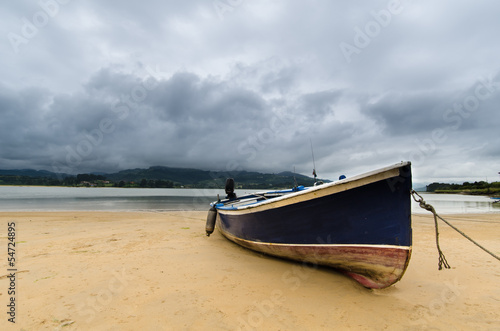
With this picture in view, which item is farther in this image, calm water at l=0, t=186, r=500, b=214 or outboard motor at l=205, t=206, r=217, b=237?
calm water at l=0, t=186, r=500, b=214

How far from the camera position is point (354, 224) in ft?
13.9

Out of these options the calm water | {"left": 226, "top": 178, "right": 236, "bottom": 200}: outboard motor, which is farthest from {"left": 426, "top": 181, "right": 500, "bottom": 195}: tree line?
{"left": 226, "top": 178, "right": 236, "bottom": 200}: outboard motor

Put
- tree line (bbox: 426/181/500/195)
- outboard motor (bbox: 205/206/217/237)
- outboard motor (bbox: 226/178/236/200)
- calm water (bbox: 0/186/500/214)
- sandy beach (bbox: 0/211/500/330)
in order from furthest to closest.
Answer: tree line (bbox: 426/181/500/195) < calm water (bbox: 0/186/500/214) < outboard motor (bbox: 226/178/236/200) < outboard motor (bbox: 205/206/217/237) < sandy beach (bbox: 0/211/500/330)

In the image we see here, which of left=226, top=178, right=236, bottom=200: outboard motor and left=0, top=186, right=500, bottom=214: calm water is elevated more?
left=226, top=178, right=236, bottom=200: outboard motor

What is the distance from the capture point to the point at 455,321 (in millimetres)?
3600

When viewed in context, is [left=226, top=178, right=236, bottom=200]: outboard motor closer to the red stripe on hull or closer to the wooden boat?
the wooden boat

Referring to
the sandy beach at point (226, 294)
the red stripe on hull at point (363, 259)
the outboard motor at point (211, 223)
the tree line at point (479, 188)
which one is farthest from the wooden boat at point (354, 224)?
the tree line at point (479, 188)

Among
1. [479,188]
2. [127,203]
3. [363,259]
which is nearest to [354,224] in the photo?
[363,259]

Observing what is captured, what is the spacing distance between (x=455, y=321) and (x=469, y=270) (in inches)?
125

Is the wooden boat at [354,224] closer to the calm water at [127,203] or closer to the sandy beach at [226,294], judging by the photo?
the sandy beach at [226,294]

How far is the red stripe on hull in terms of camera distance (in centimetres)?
394

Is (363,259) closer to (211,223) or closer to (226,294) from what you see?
(226,294)

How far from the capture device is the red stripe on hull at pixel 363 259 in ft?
12.9

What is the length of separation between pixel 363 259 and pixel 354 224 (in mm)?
646
